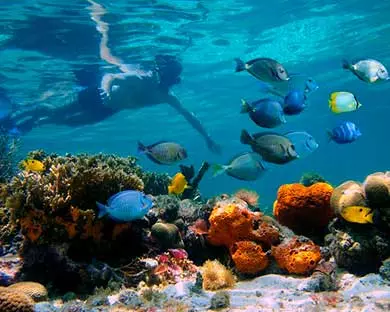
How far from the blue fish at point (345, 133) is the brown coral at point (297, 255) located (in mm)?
1680

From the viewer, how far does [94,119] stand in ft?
69.2

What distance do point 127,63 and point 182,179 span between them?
59.5 feet

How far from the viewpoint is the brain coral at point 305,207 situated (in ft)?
20.6

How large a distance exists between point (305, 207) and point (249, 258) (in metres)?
1.34

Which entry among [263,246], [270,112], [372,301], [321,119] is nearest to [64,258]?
[263,246]

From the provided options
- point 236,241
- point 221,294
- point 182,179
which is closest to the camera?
point 221,294

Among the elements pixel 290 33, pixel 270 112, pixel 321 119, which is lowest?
pixel 321 119

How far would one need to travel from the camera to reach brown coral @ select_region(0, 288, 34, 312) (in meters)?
4.39

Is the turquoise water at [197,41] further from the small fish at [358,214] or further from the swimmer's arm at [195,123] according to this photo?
the small fish at [358,214]

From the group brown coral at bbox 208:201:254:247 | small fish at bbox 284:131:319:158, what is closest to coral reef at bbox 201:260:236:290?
brown coral at bbox 208:201:254:247

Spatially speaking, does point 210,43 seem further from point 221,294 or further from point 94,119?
point 221,294

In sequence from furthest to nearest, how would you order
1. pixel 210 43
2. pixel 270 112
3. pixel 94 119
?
1. pixel 210 43
2. pixel 94 119
3. pixel 270 112

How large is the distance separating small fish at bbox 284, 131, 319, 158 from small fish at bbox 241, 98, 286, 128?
252mm

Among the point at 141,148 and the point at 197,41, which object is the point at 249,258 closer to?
the point at 141,148
